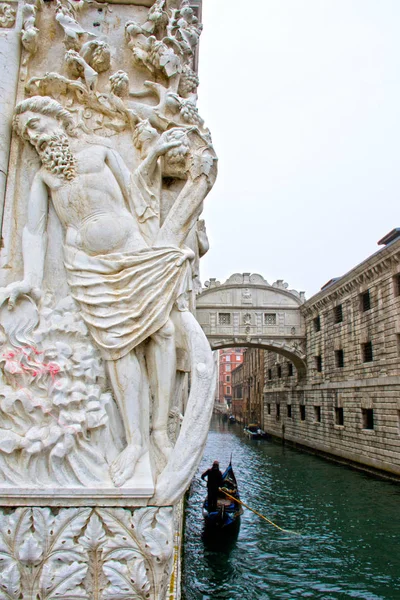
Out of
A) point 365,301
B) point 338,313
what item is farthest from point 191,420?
point 338,313

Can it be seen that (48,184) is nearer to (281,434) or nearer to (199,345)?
(199,345)

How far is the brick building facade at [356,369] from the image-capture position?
57.3 feet

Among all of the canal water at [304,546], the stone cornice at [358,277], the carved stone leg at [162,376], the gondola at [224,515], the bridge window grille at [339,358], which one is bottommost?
the canal water at [304,546]

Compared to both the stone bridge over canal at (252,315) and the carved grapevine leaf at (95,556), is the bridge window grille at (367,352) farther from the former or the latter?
the carved grapevine leaf at (95,556)

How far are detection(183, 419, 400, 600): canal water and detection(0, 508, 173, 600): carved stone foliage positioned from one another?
19.6 ft

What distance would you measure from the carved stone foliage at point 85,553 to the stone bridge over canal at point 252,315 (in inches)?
962

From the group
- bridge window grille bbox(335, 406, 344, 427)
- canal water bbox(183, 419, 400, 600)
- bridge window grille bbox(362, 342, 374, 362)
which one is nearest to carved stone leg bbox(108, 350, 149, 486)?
canal water bbox(183, 419, 400, 600)

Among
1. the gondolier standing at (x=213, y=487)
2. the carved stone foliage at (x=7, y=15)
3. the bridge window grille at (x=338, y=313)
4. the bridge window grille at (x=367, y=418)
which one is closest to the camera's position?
the carved stone foliage at (x=7, y=15)

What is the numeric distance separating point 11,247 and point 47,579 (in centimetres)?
197

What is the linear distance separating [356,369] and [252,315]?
26.1ft

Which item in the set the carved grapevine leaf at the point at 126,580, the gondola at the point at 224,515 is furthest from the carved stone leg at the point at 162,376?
the gondola at the point at 224,515

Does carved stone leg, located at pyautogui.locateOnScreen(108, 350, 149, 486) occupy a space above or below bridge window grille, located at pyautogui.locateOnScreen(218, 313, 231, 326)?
below

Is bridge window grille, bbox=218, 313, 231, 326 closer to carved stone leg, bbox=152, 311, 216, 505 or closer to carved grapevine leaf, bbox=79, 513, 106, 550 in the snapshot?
carved stone leg, bbox=152, 311, 216, 505

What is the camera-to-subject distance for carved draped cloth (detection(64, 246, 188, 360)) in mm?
2662
